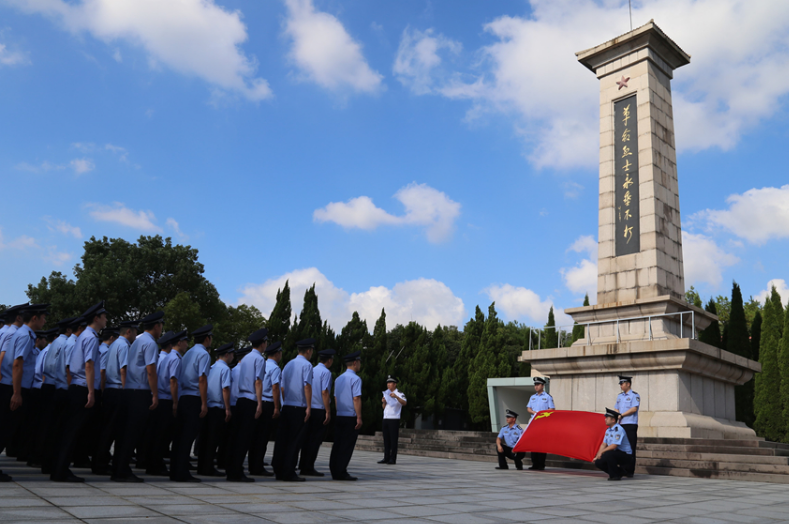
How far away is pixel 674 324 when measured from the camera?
567 inches

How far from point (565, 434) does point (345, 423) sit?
→ 3937 mm

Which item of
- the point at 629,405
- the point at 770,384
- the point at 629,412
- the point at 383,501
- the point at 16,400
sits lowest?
the point at 383,501

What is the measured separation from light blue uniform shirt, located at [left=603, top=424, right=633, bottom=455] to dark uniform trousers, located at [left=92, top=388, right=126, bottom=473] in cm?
685

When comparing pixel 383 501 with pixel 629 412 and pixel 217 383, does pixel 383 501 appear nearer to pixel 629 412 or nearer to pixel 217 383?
pixel 217 383

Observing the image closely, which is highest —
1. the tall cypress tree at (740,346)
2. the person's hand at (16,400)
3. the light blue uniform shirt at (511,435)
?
the tall cypress tree at (740,346)

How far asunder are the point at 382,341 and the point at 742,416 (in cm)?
1606

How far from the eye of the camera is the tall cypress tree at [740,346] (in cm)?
2284

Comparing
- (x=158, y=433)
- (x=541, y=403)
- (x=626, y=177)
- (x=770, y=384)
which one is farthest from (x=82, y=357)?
(x=770, y=384)

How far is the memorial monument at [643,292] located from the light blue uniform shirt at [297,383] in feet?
28.2

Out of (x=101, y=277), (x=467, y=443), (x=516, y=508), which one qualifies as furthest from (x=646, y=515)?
(x=101, y=277)

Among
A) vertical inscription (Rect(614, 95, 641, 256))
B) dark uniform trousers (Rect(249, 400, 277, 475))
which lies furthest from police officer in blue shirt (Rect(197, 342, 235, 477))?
vertical inscription (Rect(614, 95, 641, 256))

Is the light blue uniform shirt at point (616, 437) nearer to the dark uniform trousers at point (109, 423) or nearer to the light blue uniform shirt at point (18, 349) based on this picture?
the dark uniform trousers at point (109, 423)

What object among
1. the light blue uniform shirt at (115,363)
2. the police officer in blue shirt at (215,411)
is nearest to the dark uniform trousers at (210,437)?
the police officer in blue shirt at (215,411)

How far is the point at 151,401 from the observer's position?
6262mm
